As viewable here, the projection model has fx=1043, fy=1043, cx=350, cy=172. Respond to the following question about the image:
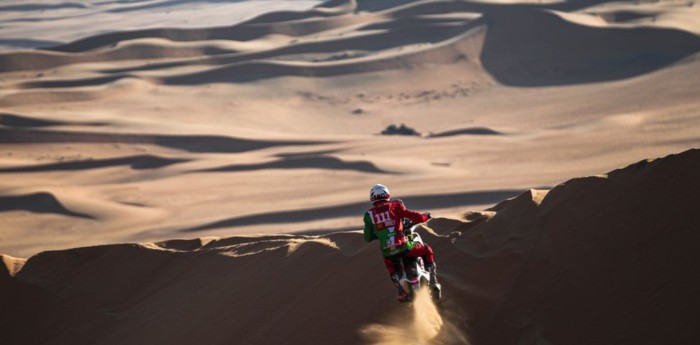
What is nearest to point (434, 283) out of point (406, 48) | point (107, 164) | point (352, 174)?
point (352, 174)

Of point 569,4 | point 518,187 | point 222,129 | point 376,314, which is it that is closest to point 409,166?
point 518,187

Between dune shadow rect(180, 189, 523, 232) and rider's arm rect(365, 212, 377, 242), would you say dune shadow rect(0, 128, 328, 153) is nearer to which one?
dune shadow rect(180, 189, 523, 232)

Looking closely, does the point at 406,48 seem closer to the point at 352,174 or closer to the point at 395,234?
the point at 352,174

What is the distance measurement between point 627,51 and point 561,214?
51.3 m

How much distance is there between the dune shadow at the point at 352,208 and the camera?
31.7 m

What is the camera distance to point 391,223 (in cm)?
848

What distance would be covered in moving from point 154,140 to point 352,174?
1381 centimetres

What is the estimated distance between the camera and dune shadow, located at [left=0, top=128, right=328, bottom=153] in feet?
156

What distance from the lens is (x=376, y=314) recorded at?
8.91m

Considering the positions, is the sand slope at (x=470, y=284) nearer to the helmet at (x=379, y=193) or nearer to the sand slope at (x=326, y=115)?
the helmet at (x=379, y=193)

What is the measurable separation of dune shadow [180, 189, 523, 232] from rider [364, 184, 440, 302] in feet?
74.3

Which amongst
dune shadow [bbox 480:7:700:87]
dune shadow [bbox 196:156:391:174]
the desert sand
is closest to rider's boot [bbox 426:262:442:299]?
the desert sand

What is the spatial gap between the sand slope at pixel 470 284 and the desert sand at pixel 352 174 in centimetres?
2

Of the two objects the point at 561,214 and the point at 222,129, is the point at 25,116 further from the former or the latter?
the point at 561,214
